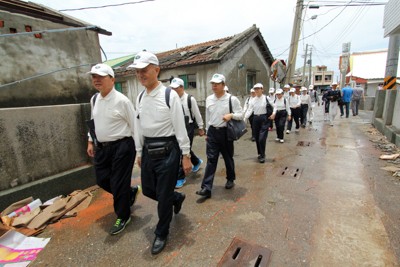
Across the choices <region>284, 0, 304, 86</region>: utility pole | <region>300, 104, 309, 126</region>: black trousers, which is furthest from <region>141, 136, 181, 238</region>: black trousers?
<region>284, 0, 304, 86</region>: utility pole

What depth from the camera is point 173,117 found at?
226 cm

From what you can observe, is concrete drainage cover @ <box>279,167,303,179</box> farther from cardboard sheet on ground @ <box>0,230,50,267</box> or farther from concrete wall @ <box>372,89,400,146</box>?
cardboard sheet on ground @ <box>0,230,50,267</box>

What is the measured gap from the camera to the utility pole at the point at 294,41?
1024 centimetres

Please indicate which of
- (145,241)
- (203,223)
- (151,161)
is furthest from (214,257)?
(151,161)

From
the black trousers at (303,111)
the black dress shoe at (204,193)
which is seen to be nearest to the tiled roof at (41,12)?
the black dress shoe at (204,193)

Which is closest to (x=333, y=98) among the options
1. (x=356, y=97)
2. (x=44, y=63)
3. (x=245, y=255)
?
(x=356, y=97)

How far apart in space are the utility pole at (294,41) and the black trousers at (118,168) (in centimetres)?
1043

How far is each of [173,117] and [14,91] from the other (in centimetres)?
340

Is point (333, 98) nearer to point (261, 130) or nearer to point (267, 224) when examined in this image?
point (261, 130)

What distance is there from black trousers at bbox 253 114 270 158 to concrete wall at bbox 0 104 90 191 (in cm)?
385

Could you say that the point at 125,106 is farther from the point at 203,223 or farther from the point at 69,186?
the point at 69,186

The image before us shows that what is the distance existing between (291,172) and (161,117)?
11.1ft

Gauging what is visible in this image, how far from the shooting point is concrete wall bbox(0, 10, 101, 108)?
3.62 m

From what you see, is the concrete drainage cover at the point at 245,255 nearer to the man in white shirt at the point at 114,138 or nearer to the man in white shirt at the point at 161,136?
the man in white shirt at the point at 161,136
